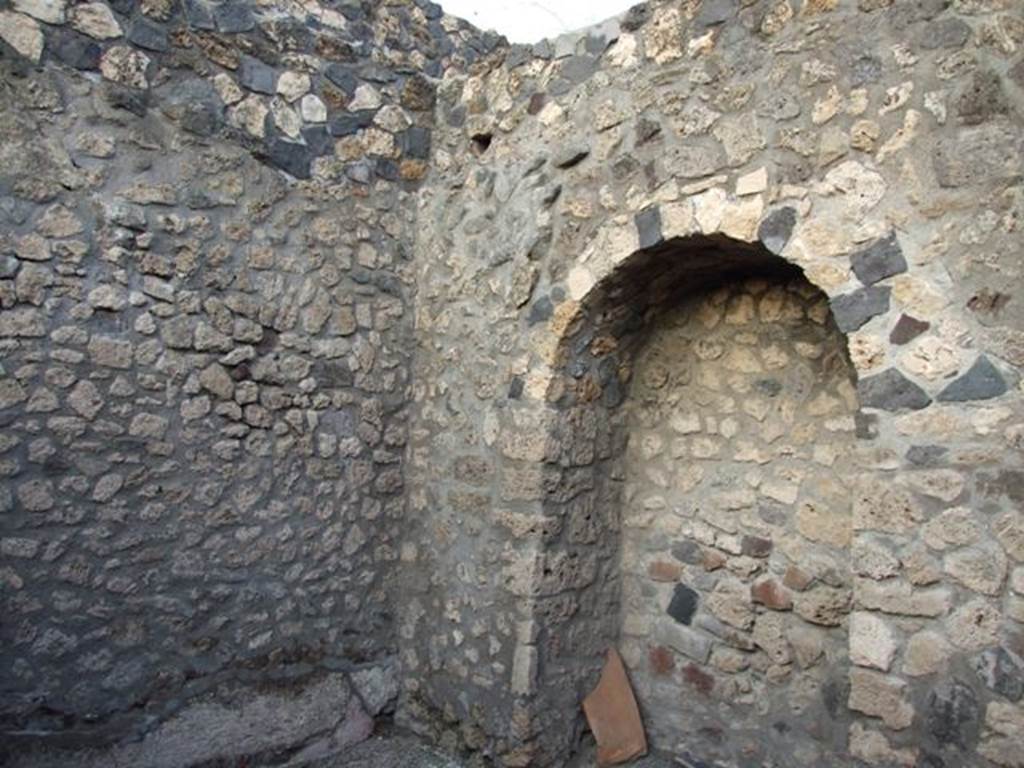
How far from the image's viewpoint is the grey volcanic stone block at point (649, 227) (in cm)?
250

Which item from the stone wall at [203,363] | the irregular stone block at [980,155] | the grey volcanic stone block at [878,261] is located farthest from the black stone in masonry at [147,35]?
the irregular stone block at [980,155]

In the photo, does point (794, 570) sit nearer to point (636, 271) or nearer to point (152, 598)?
point (636, 271)

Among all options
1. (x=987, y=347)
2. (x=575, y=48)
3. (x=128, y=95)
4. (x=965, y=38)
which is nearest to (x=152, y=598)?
(x=128, y=95)

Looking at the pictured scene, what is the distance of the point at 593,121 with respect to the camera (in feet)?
9.01

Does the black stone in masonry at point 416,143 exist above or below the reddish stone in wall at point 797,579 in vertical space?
above

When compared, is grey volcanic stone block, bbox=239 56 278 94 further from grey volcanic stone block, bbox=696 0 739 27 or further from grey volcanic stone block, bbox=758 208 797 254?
grey volcanic stone block, bbox=758 208 797 254

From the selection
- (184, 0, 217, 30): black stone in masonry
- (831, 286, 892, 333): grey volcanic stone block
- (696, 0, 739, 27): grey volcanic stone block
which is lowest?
(831, 286, 892, 333): grey volcanic stone block

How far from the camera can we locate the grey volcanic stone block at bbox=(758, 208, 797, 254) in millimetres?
2211

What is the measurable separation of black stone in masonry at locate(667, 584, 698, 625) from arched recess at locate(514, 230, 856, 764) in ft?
0.05

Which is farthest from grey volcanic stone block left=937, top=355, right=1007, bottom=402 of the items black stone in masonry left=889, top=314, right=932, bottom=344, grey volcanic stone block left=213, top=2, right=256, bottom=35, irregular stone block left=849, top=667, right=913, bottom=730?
grey volcanic stone block left=213, top=2, right=256, bottom=35

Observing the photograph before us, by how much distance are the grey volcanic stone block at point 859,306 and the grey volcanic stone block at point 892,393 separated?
16 cm

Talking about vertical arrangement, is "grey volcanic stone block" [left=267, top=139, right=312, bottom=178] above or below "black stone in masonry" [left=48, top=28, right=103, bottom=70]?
below

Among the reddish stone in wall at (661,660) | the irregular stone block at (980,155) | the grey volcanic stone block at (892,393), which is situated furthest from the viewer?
the reddish stone in wall at (661,660)

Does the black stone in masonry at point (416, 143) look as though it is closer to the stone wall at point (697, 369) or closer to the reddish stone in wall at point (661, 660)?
the stone wall at point (697, 369)
